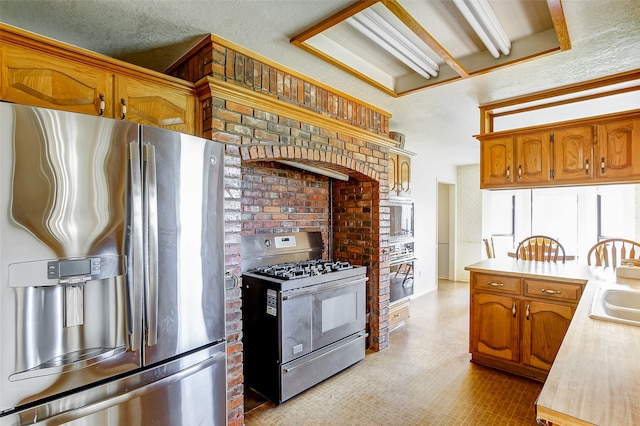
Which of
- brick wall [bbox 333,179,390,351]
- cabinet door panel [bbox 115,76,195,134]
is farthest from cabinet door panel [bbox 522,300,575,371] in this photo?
cabinet door panel [bbox 115,76,195,134]

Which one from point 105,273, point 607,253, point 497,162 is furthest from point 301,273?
point 607,253

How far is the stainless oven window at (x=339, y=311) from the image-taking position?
2.68 meters

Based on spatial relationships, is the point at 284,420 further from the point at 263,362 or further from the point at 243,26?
the point at 243,26

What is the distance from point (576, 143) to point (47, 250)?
3765mm

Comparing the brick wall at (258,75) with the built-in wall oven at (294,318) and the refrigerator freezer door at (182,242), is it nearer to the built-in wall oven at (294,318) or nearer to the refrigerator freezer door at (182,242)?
the refrigerator freezer door at (182,242)

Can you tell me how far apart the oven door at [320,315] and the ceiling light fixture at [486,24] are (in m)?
2.03

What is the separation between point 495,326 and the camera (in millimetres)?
2893

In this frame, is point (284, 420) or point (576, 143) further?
point (576, 143)

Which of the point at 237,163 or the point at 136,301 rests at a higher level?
the point at 237,163

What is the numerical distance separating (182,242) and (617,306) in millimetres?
2521

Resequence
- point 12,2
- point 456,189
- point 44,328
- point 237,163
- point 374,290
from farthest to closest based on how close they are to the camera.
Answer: point 456,189, point 374,290, point 237,163, point 12,2, point 44,328

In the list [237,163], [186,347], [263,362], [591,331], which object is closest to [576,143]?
Answer: [591,331]

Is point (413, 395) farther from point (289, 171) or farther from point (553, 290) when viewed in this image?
point (289, 171)

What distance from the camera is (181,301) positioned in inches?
63.8
